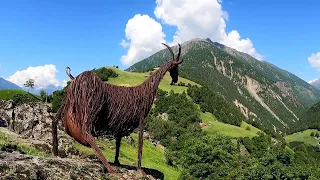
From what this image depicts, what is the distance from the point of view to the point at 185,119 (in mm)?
155750

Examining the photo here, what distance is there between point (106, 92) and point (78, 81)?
103 centimetres

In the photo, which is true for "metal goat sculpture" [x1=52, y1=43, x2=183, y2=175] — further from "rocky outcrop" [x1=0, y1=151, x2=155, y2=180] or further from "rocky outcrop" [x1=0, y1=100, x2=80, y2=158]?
"rocky outcrop" [x1=0, y1=100, x2=80, y2=158]

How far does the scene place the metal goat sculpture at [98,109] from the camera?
10.7m

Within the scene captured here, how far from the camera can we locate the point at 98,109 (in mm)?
10938

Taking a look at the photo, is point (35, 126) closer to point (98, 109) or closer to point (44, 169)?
point (98, 109)

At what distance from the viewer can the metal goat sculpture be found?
1066 centimetres

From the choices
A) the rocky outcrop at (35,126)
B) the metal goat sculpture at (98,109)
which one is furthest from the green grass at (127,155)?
the metal goat sculpture at (98,109)

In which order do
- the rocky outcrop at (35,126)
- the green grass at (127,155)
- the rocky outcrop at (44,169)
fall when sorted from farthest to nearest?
1. the green grass at (127,155)
2. the rocky outcrop at (35,126)
3. the rocky outcrop at (44,169)

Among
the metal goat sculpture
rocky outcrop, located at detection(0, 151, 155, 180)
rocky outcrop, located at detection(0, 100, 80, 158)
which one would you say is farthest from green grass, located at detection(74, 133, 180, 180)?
rocky outcrop, located at detection(0, 151, 155, 180)

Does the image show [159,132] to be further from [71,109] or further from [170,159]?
[71,109]

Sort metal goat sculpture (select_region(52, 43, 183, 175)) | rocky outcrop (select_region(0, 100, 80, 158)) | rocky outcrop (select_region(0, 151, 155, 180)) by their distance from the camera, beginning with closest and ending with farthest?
1. rocky outcrop (select_region(0, 151, 155, 180))
2. metal goat sculpture (select_region(52, 43, 183, 175))
3. rocky outcrop (select_region(0, 100, 80, 158))

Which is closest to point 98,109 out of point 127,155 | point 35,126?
point 35,126

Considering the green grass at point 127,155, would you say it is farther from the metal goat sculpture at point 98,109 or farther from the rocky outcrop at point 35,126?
the metal goat sculpture at point 98,109

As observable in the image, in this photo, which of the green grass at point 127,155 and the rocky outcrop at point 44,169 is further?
the green grass at point 127,155
